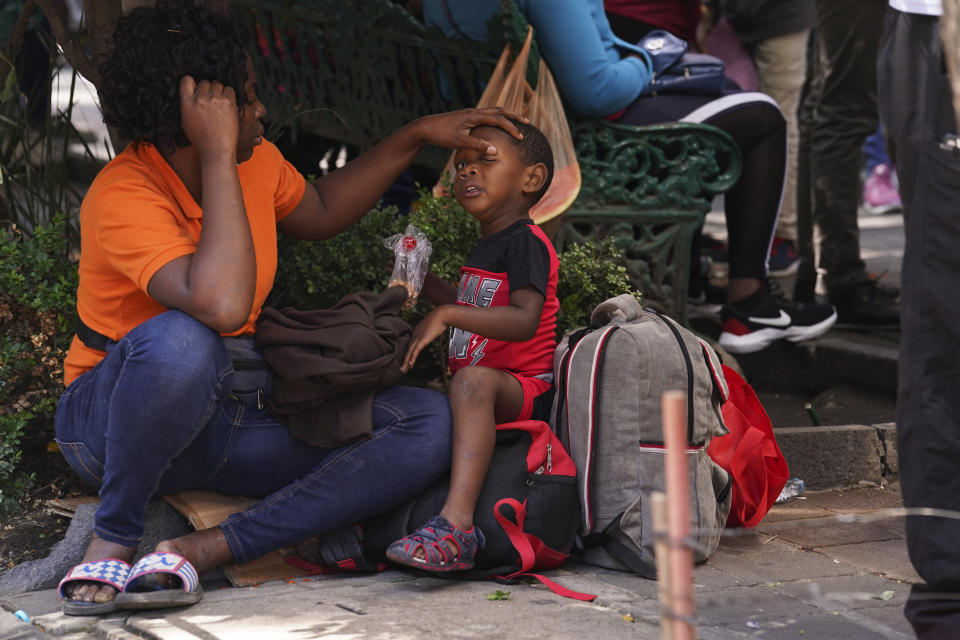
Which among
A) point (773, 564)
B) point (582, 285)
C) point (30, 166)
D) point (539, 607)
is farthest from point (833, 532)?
point (30, 166)

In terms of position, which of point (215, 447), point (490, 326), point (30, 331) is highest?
point (490, 326)

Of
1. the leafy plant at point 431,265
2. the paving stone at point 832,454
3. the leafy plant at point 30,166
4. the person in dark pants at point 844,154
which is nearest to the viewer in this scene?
the leafy plant at point 30,166

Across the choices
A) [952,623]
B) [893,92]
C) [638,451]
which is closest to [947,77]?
[893,92]

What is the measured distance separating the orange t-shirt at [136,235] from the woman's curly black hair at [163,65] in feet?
0.36

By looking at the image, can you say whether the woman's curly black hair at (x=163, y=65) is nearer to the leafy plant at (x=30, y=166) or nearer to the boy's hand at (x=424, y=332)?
the boy's hand at (x=424, y=332)

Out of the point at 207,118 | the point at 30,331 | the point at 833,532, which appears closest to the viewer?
the point at 207,118

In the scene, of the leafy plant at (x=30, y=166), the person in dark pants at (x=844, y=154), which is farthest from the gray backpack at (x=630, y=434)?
the person in dark pants at (x=844, y=154)

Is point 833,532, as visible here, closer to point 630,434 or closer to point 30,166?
point 630,434

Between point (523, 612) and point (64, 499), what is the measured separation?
1.45 m

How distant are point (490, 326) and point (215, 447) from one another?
764mm

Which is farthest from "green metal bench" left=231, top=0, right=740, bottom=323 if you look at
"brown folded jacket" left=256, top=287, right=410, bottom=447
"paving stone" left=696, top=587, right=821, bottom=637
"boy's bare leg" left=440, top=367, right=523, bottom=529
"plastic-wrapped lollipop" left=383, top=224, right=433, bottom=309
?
"paving stone" left=696, top=587, right=821, bottom=637

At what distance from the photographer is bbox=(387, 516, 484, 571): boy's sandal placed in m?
2.78

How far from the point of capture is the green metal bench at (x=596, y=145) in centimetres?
418

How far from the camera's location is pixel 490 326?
9.89 feet
